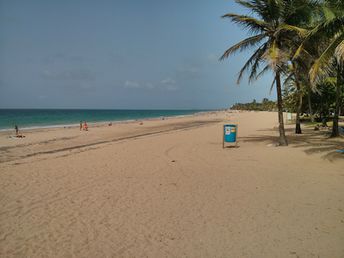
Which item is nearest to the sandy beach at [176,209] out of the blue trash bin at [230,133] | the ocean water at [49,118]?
→ the blue trash bin at [230,133]

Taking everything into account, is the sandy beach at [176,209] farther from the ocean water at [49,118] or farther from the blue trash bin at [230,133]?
the ocean water at [49,118]

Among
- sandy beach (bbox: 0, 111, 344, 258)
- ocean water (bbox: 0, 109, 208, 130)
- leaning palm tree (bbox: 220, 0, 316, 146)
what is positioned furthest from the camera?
Result: ocean water (bbox: 0, 109, 208, 130)

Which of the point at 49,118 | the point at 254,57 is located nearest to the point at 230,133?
the point at 254,57

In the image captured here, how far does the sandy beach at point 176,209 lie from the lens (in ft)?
11.3

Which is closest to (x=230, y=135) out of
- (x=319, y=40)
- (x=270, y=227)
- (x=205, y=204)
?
(x=319, y=40)

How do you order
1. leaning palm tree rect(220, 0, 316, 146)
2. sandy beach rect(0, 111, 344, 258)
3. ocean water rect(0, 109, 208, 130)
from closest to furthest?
sandy beach rect(0, 111, 344, 258) < leaning palm tree rect(220, 0, 316, 146) < ocean water rect(0, 109, 208, 130)

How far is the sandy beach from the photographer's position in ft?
11.3

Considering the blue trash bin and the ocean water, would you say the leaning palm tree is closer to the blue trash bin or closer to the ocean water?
the blue trash bin

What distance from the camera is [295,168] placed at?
295 inches

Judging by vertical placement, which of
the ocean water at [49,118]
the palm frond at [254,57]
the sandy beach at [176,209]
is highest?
the palm frond at [254,57]

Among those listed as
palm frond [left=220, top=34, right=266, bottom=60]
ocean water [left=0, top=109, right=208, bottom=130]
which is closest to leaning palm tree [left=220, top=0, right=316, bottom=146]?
palm frond [left=220, top=34, right=266, bottom=60]

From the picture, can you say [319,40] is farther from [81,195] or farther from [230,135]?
[81,195]

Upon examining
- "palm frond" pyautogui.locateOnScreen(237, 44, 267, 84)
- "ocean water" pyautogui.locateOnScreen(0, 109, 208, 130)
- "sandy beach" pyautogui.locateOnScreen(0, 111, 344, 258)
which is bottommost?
"sandy beach" pyautogui.locateOnScreen(0, 111, 344, 258)

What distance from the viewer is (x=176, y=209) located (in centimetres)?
468
